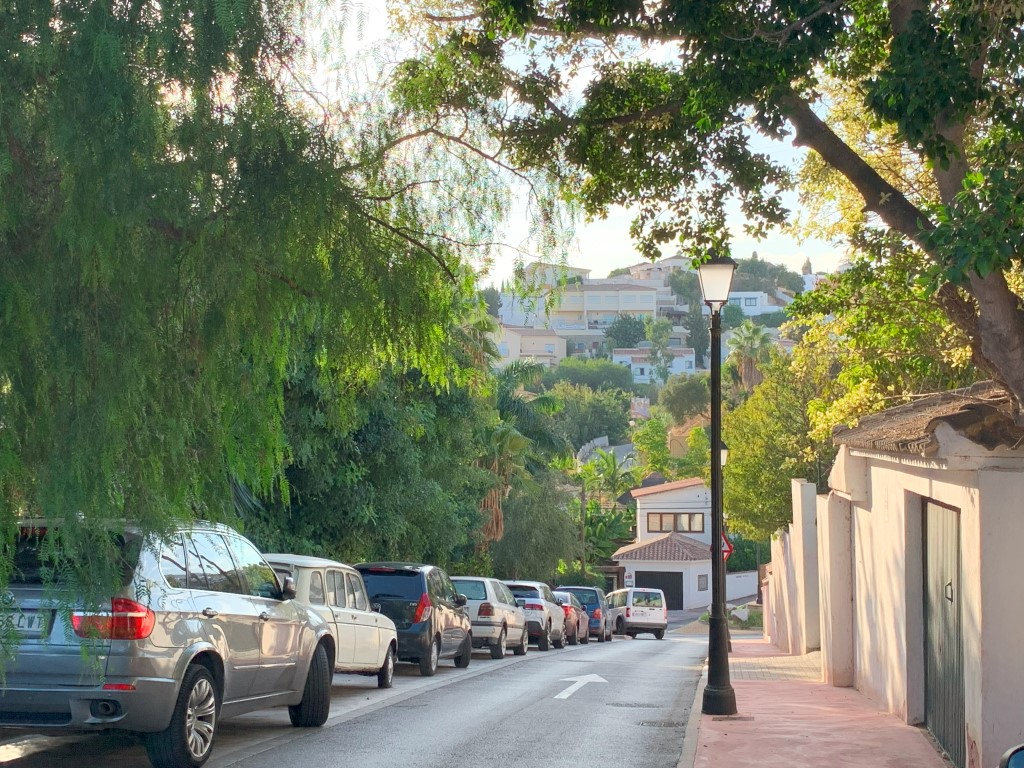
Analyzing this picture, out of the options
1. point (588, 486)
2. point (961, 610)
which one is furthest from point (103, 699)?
point (588, 486)

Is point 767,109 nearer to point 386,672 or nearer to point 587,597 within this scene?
point 386,672

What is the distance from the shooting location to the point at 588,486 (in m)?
72.2

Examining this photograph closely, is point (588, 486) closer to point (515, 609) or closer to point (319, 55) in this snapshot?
point (515, 609)

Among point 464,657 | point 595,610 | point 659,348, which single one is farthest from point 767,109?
point 659,348

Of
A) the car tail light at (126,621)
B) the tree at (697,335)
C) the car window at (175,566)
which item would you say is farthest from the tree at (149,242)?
the tree at (697,335)

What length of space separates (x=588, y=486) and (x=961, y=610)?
6349 cm

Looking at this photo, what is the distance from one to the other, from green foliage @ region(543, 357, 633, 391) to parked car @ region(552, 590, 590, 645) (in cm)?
9582

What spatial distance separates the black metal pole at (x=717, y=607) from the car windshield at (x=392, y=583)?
5.46 m

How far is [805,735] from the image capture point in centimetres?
1120

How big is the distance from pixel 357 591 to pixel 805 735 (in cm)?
583

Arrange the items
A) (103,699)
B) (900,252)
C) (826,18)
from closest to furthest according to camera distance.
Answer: (103,699)
(826,18)
(900,252)

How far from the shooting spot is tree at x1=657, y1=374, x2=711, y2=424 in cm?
9031

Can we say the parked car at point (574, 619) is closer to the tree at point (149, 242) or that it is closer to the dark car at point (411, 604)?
the dark car at point (411, 604)

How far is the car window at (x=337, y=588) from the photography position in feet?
44.5
